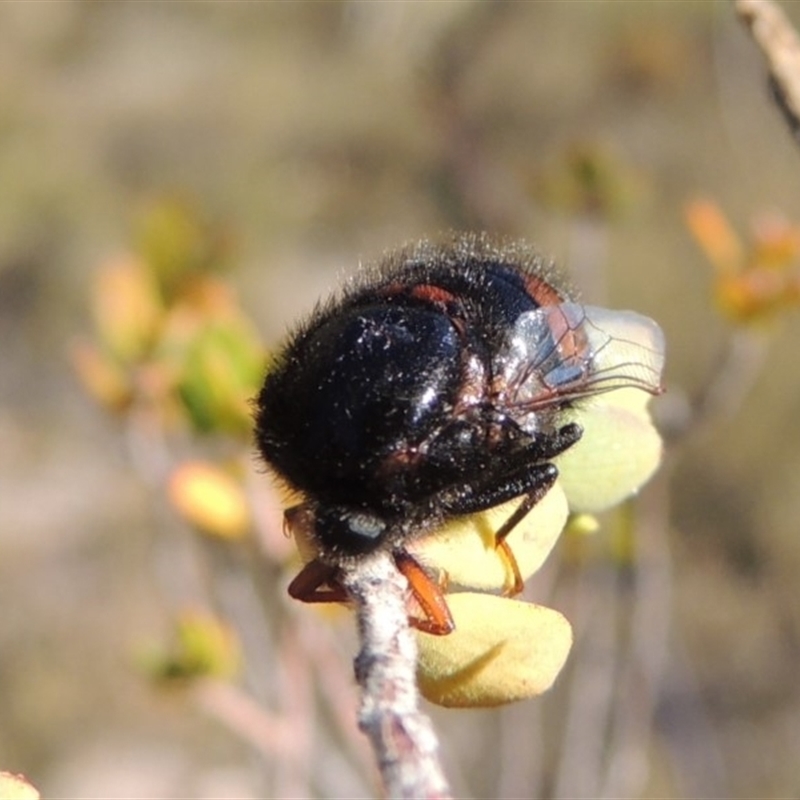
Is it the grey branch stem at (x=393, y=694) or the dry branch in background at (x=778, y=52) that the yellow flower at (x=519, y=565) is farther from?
the dry branch in background at (x=778, y=52)

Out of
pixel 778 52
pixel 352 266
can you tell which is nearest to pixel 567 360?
pixel 778 52

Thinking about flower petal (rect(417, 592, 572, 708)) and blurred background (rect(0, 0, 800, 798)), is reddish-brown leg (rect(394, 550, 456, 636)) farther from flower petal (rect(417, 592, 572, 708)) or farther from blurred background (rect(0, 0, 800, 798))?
blurred background (rect(0, 0, 800, 798))

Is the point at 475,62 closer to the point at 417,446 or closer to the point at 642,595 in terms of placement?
the point at 642,595

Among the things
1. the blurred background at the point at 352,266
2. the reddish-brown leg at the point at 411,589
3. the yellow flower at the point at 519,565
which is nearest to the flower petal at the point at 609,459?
the yellow flower at the point at 519,565

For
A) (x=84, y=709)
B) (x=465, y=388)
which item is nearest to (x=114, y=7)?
(x=84, y=709)

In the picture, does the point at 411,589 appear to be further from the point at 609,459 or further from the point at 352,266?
the point at 352,266
